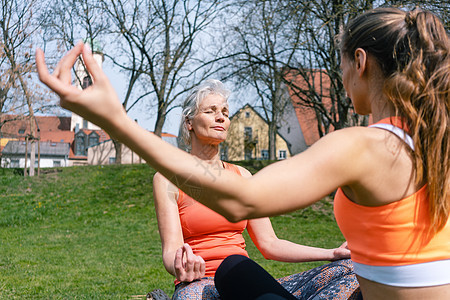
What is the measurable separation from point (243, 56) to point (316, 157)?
15111mm

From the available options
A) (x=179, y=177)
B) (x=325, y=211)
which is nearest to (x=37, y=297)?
(x=179, y=177)

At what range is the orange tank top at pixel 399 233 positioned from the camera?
118cm

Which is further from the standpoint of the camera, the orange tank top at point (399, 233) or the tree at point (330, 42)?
the tree at point (330, 42)

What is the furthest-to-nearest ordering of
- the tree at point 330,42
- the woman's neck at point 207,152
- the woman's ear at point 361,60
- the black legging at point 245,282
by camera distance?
1. the tree at point 330,42
2. the woman's neck at point 207,152
3. the black legging at point 245,282
4. the woman's ear at point 361,60

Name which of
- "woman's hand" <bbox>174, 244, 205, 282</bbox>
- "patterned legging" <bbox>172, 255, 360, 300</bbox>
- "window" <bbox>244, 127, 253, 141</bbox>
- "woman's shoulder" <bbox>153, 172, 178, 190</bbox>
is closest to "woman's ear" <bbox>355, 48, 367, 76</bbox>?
"patterned legging" <bbox>172, 255, 360, 300</bbox>

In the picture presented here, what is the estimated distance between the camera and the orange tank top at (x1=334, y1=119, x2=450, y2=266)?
1.18 metres

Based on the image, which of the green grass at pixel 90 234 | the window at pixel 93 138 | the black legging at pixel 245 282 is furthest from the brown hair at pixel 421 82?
the window at pixel 93 138

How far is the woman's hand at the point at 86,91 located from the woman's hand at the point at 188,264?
88cm

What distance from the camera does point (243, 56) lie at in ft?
52.0

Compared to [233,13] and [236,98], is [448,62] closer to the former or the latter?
[233,13]

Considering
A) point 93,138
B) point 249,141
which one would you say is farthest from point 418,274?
point 93,138

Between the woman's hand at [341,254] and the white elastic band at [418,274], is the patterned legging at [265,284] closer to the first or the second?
the woman's hand at [341,254]

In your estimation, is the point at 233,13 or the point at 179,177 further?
the point at 233,13

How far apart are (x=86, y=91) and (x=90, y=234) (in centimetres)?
Answer: 1214
